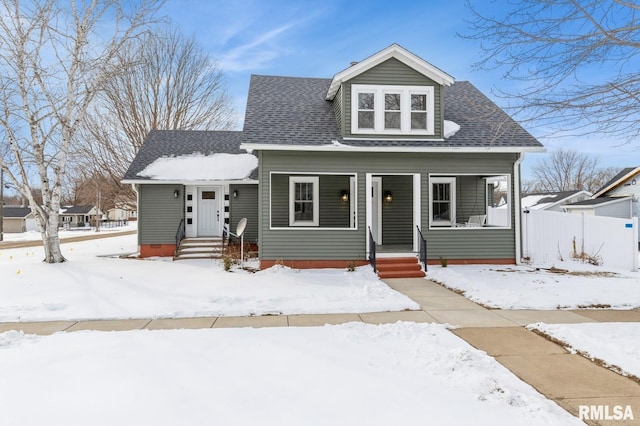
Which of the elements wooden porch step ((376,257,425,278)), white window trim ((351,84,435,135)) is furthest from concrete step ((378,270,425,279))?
white window trim ((351,84,435,135))

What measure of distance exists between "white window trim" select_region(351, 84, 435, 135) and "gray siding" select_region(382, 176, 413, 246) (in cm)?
229

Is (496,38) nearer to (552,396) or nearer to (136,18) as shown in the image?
(552,396)

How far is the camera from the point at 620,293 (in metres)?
7.55

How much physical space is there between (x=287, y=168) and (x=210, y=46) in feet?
62.3

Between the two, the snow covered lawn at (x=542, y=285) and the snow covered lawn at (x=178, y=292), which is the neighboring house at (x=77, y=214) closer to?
the snow covered lawn at (x=178, y=292)

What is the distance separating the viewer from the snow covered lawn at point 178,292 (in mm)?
6324

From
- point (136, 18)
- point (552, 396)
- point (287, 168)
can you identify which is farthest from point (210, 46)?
point (552, 396)

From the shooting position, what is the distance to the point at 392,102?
1149cm

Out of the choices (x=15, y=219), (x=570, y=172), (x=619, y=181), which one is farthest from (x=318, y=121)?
(x=570, y=172)

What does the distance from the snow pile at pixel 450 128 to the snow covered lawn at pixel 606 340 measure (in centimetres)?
715

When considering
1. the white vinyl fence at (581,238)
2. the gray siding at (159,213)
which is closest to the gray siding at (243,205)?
the gray siding at (159,213)

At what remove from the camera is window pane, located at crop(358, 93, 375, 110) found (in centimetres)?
1134

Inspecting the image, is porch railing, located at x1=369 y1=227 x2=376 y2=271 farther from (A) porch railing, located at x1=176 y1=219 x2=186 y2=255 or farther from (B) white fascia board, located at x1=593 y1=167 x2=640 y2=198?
(B) white fascia board, located at x1=593 y1=167 x2=640 y2=198

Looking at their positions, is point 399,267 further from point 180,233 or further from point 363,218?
point 180,233
